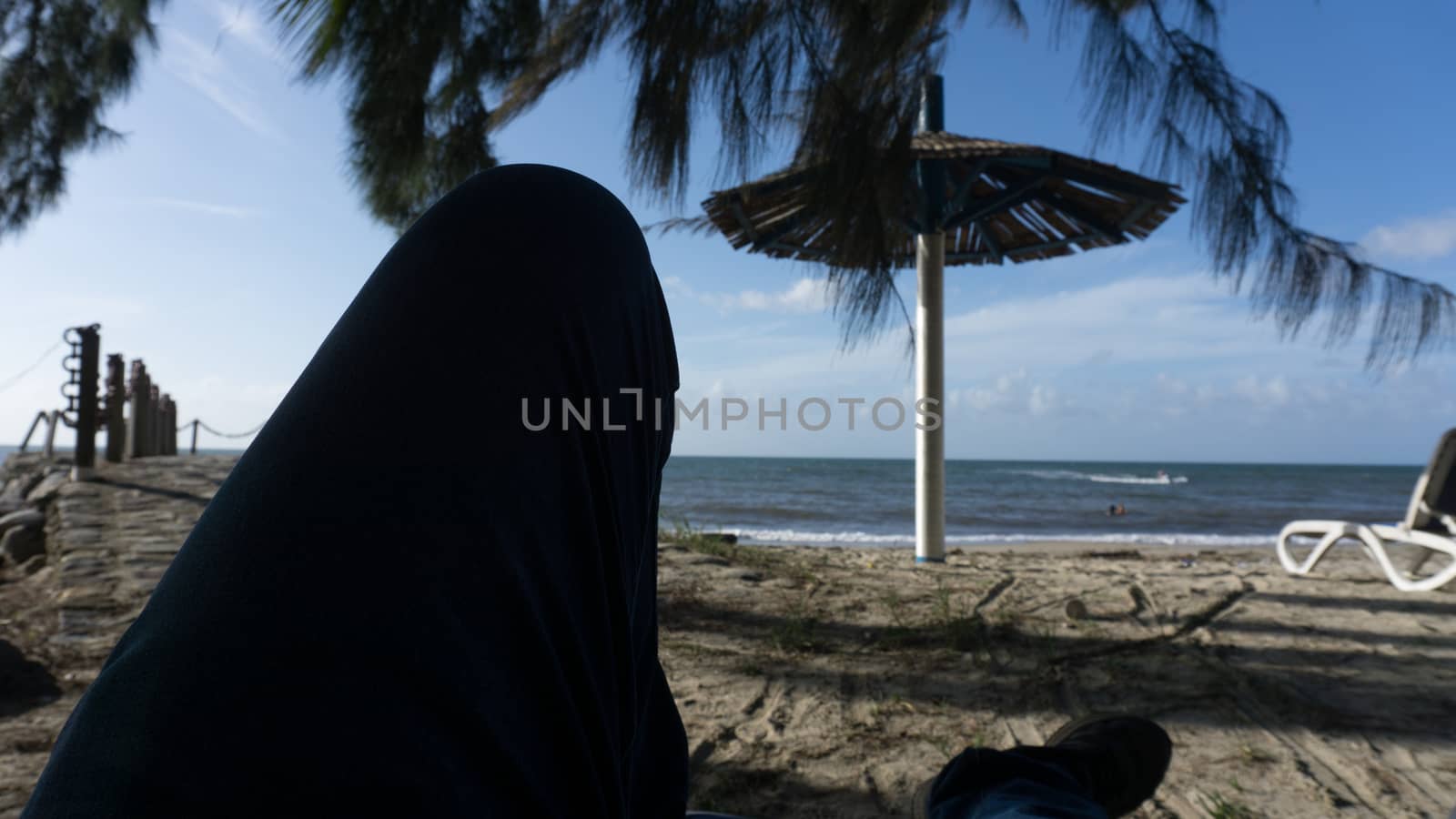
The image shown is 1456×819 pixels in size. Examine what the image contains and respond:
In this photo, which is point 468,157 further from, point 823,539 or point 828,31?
point 823,539

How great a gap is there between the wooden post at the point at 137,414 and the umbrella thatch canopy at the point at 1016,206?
8592mm

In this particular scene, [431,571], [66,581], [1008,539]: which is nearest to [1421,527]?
[431,571]

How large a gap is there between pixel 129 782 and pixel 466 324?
33cm

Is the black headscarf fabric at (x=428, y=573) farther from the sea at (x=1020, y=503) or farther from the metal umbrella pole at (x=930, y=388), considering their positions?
the sea at (x=1020, y=503)

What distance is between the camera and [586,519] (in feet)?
1.99

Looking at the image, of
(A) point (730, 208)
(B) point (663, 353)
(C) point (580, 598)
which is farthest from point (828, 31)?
(C) point (580, 598)

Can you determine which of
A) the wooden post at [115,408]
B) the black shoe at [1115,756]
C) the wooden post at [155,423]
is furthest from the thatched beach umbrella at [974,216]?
the wooden post at [155,423]

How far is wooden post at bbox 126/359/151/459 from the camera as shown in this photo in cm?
931

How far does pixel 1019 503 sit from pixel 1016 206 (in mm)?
16649

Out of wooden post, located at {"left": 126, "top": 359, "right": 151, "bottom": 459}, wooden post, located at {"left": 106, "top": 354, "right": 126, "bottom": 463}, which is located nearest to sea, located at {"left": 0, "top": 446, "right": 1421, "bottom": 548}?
wooden post, located at {"left": 106, "top": 354, "right": 126, "bottom": 463}

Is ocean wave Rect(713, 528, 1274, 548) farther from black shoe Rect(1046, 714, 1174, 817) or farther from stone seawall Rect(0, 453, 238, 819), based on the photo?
black shoe Rect(1046, 714, 1174, 817)

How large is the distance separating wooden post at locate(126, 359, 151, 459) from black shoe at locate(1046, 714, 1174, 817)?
35.4ft

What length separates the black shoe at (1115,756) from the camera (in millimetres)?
1416

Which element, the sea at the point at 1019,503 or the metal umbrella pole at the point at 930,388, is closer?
the metal umbrella pole at the point at 930,388
